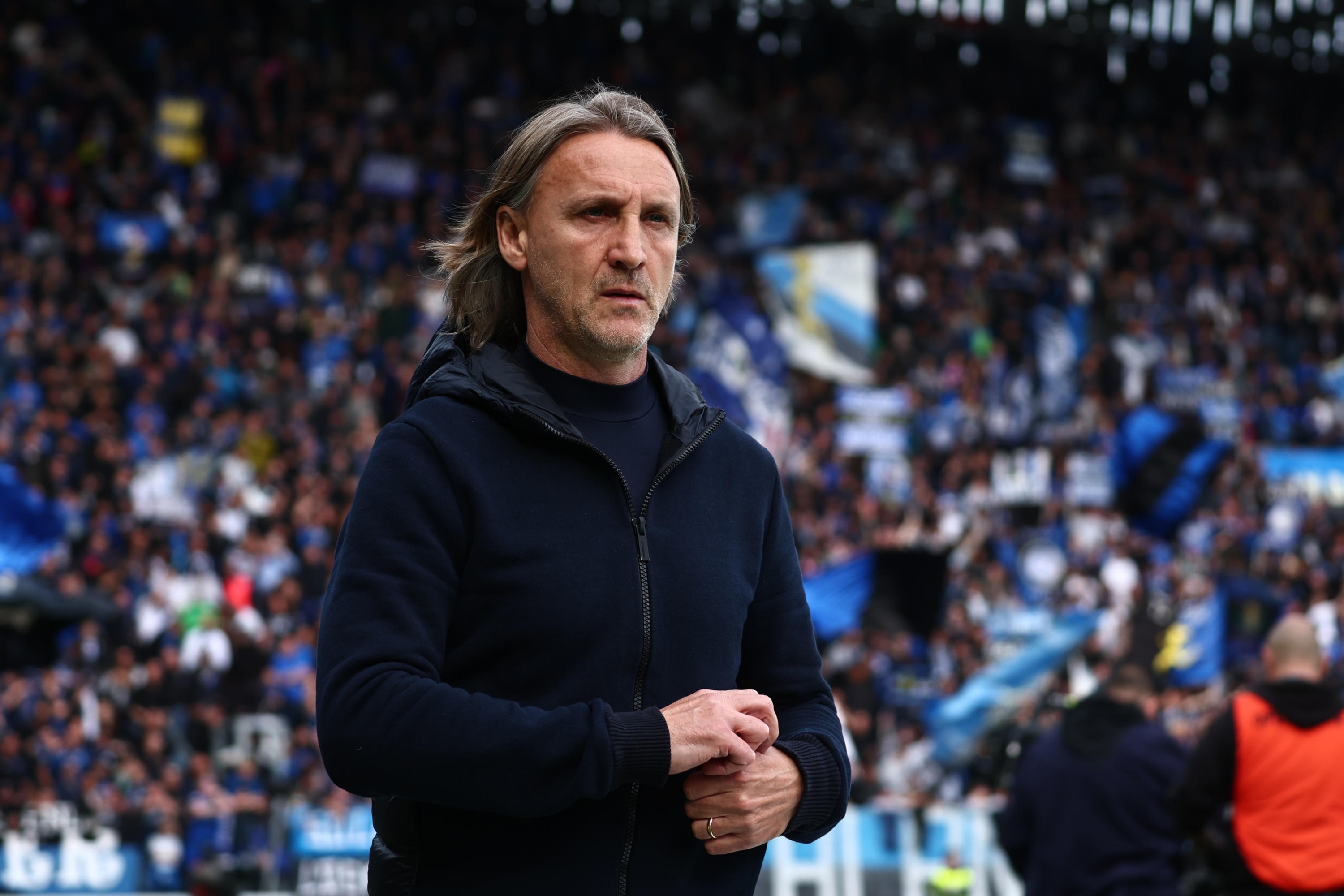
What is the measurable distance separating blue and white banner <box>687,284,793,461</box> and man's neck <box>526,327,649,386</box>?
649 inches

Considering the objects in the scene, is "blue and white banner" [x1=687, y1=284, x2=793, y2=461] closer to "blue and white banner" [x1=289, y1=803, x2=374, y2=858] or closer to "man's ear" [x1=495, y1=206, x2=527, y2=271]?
"blue and white banner" [x1=289, y1=803, x2=374, y2=858]

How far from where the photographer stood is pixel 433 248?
219 centimetres

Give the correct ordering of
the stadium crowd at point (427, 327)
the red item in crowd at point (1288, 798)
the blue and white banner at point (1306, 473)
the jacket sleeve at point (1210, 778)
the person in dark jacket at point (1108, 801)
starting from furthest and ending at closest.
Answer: the blue and white banner at point (1306, 473), the stadium crowd at point (427, 327), the person in dark jacket at point (1108, 801), the jacket sleeve at point (1210, 778), the red item in crowd at point (1288, 798)

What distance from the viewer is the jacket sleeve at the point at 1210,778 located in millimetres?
4559

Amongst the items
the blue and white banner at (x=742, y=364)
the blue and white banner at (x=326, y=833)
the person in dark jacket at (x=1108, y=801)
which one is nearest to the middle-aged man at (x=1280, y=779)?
the person in dark jacket at (x=1108, y=801)

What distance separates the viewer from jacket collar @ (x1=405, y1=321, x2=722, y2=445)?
1.85 meters

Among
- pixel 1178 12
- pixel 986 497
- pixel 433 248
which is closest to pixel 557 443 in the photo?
pixel 433 248

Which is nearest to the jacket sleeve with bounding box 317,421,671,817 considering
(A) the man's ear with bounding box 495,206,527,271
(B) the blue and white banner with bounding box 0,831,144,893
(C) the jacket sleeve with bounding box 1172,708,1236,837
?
(A) the man's ear with bounding box 495,206,527,271

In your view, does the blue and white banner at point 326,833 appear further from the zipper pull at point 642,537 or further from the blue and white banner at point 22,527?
the zipper pull at point 642,537

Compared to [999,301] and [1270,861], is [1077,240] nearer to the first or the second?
[999,301]

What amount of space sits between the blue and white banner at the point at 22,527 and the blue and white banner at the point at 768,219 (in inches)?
423

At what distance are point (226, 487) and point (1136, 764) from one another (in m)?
11.3

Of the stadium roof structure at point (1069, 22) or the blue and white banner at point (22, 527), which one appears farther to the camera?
the stadium roof structure at point (1069, 22)

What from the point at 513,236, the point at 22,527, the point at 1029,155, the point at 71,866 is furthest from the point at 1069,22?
the point at 513,236
